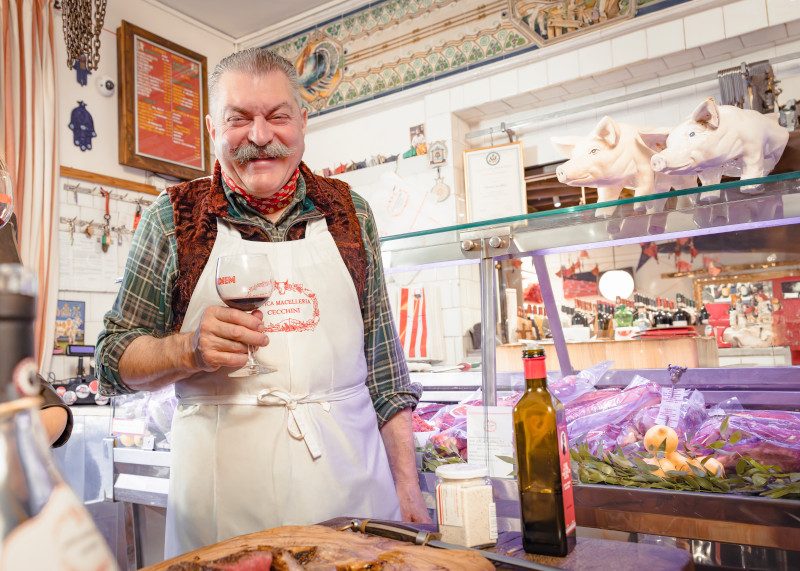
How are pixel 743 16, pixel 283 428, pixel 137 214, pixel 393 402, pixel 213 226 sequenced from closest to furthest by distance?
pixel 283 428, pixel 213 226, pixel 393 402, pixel 743 16, pixel 137 214

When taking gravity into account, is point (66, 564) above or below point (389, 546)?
above

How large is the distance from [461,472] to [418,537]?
155 mm

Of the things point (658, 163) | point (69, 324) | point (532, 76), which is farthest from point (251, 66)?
point (69, 324)

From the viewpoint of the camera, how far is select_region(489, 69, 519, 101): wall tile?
187 inches

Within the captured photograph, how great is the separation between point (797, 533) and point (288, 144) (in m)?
1.39

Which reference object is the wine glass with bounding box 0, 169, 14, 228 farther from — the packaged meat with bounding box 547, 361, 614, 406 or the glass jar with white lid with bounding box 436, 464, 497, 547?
the packaged meat with bounding box 547, 361, 614, 406

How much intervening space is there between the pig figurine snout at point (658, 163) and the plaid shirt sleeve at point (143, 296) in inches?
49.2

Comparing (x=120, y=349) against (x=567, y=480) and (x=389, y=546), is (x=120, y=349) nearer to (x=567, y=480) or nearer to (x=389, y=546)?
(x=389, y=546)

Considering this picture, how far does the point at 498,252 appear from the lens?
5.59ft

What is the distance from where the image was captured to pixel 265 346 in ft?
4.86

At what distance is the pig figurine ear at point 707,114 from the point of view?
1625mm

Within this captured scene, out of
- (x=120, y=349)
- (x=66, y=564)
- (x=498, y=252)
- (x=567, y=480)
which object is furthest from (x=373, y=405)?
(x=66, y=564)

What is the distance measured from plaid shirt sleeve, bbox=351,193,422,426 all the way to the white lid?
0.73 m

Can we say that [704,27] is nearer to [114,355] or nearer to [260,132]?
[260,132]
